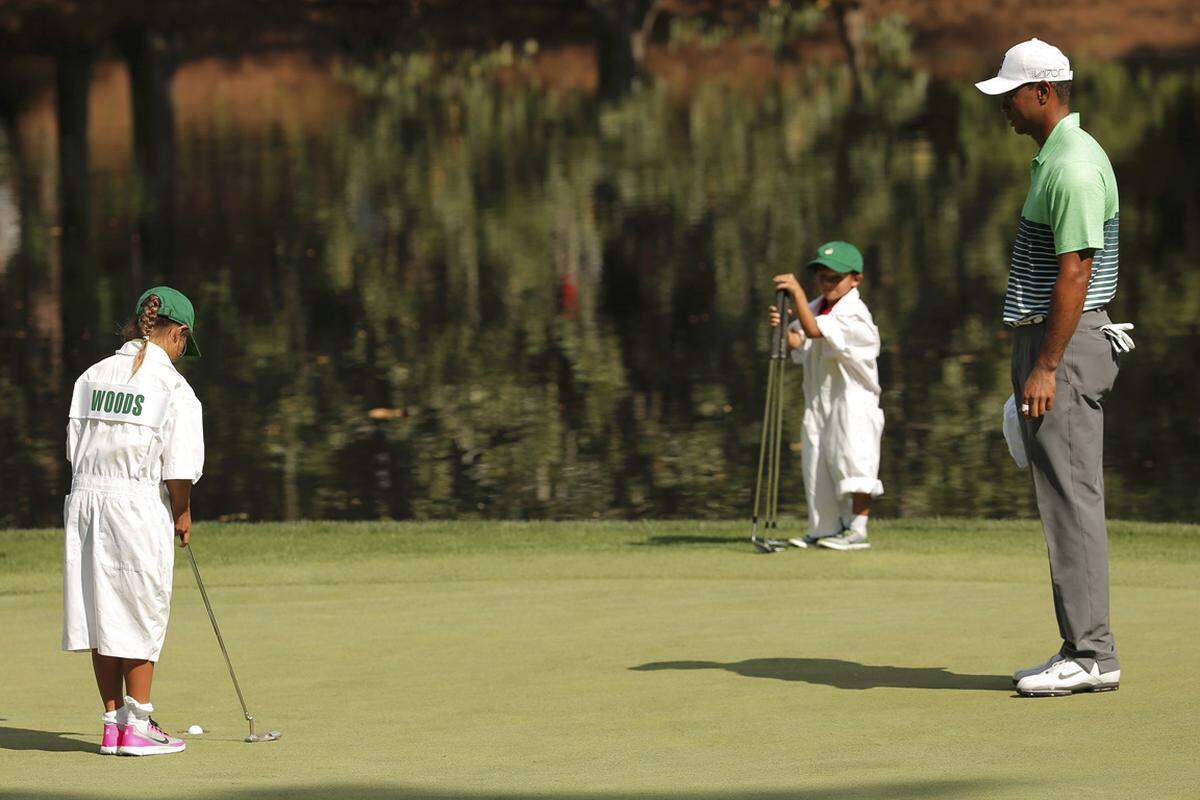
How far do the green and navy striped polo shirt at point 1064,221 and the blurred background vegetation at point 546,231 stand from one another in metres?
11.0

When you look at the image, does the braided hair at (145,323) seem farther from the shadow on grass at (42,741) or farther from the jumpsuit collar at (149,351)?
the shadow on grass at (42,741)

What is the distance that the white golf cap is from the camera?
687 cm

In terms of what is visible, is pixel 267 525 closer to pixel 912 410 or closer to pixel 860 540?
pixel 860 540

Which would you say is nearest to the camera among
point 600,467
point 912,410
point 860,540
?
point 860,540

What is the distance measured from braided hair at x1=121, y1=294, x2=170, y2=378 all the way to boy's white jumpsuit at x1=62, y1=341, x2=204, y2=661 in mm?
22

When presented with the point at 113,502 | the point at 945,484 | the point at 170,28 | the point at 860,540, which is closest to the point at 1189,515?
the point at 945,484

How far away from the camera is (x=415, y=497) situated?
1948 cm

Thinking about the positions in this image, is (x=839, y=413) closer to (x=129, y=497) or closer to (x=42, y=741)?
(x=129, y=497)

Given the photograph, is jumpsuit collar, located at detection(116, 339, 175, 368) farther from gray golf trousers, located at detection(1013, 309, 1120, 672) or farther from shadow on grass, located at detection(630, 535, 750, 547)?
shadow on grass, located at detection(630, 535, 750, 547)

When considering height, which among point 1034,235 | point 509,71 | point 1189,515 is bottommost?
point 1189,515

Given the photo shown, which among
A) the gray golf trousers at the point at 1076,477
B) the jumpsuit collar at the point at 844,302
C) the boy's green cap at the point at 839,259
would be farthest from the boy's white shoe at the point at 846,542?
the gray golf trousers at the point at 1076,477

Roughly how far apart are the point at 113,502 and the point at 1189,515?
1328 centimetres

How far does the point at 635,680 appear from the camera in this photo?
7391 mm

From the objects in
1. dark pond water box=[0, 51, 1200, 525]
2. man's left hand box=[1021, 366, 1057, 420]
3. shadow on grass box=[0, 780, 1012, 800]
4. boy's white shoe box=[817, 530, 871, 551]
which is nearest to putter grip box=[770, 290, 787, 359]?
boy's white shoe box=[817, 530, 871, 551]
